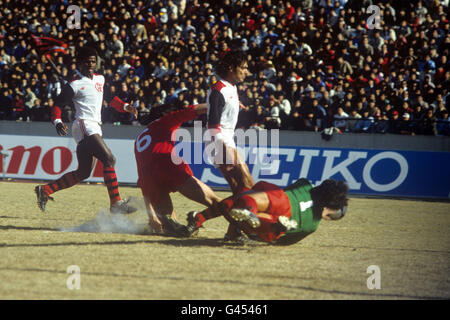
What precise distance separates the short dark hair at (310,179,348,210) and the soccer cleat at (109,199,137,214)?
2590 mm

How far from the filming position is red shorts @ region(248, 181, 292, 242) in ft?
21.9

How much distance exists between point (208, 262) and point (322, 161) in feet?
30.2

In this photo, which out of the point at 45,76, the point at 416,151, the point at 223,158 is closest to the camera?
the point at 223,158

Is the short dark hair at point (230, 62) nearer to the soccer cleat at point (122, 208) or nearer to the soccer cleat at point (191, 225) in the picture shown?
the soccer cleat at point (191, 225)

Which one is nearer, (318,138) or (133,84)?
(318,138)

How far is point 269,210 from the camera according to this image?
6684mm

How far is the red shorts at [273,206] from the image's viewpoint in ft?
21.9

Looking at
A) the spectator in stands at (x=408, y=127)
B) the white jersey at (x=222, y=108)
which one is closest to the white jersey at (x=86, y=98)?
the white jersey at (x=222, y=108)

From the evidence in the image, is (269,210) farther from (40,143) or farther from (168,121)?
(40,143)

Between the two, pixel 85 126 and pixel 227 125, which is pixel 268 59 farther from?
pixel 227 125

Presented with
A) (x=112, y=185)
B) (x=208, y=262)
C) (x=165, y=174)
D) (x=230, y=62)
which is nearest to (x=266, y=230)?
(x=208, y=262)

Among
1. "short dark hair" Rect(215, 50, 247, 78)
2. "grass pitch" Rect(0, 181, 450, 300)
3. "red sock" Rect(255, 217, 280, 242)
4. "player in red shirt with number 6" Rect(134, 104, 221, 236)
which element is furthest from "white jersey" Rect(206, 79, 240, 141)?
"grass pitch" Rect(0, 181, 450, 300)

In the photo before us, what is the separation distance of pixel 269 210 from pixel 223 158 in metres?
1.07
